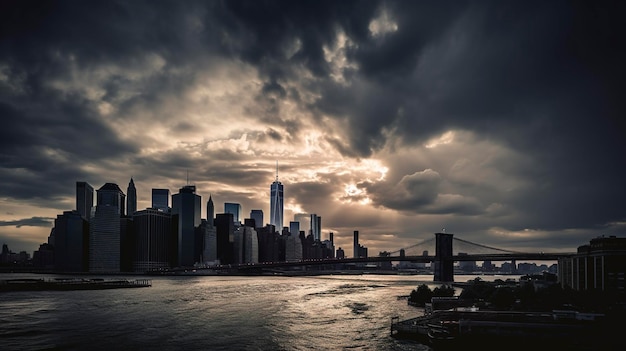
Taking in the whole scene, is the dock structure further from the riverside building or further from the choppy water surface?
the riverside building

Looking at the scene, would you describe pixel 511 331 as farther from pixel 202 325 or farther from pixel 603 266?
pixel 603 266

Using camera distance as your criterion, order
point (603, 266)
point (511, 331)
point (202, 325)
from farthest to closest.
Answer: point (603, 266)
point (202, 325)
point (511, 331)

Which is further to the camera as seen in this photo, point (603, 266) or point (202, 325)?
point (603, 266)

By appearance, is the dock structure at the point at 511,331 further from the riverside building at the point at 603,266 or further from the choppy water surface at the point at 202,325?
the riverside building at the point at 603,266

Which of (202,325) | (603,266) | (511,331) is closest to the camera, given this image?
(511,331)

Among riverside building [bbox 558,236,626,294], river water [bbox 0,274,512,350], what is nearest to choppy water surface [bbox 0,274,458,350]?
river water [bbox 0,274,512,350]

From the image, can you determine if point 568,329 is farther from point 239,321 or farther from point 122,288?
point 122,288

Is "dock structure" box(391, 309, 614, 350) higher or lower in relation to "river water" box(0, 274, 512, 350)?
higher

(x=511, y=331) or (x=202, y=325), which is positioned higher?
(x=511, y=331)

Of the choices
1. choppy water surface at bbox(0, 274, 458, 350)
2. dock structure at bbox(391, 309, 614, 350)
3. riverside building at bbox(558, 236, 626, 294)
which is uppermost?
riverside building at bbox(558, 236, 626, 294)

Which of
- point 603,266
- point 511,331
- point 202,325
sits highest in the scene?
point 603,266

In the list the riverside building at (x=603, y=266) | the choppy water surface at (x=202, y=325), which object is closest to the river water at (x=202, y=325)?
the choppy water surface at (x=202, y=325)

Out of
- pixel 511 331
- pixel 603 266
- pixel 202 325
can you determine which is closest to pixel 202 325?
pixel 202 325
